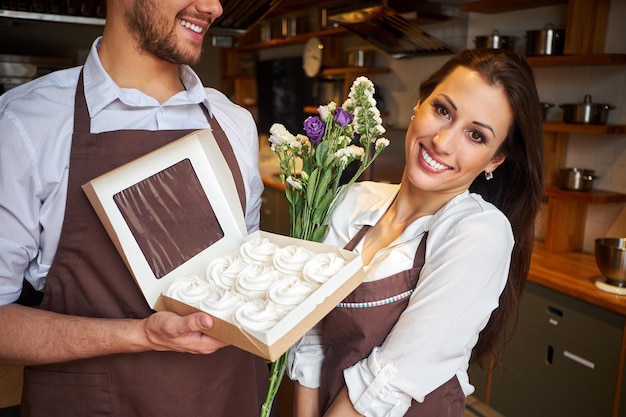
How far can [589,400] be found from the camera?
264 centimetres

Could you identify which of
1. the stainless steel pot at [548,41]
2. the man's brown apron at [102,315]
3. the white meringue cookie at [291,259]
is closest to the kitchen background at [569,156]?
the stainless steel pot at [548,41]

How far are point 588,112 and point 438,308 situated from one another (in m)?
2.32

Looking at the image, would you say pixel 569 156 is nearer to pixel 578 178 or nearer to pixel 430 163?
pixel 578 178

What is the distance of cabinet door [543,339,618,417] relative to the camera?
2.56 m

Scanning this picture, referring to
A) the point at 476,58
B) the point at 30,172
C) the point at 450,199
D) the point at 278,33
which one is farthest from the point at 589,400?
the point at 278,33

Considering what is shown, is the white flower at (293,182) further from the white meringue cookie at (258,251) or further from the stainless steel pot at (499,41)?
the stainless steel pot at (499,41)

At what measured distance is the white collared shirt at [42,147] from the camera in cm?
112

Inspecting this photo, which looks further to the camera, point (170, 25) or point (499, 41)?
point (499, 41)

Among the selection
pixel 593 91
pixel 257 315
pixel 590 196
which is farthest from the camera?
pixel 593 91

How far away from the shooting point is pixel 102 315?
1185mm

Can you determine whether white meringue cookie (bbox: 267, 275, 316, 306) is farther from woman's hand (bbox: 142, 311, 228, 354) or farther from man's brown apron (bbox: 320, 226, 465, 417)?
man's brown apron (bbox: 320, 226, 465, 417)

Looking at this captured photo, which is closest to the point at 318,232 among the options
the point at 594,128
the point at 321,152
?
the point at 321,152

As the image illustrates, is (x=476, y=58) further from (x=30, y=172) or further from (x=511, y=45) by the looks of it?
(x=511, y=45)

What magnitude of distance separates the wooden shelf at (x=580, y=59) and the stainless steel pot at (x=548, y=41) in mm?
49
